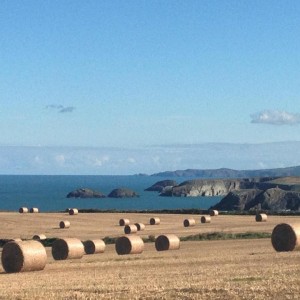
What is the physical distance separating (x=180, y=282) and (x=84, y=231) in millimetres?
39969

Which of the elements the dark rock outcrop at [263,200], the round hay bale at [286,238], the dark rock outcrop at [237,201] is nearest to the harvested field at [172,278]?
the round hay bale at [286,238]

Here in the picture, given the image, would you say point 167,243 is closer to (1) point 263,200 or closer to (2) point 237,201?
(1) point 263,200

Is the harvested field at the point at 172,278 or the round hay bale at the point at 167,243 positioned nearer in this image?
the harvested field at the point at 172,278

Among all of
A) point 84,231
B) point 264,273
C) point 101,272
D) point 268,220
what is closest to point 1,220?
point 84,231

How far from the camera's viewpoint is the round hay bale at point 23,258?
29344 millimetres

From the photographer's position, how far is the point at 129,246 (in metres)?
38.2

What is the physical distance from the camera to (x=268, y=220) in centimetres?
6869

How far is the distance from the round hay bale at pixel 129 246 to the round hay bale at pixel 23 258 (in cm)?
903

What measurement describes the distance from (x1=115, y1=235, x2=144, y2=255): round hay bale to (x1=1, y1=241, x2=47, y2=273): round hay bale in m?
9.03

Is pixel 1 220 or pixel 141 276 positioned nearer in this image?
pixel 141 276

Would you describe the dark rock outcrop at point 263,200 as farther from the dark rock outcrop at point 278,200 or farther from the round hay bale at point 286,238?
the round hay bale at point 286,238

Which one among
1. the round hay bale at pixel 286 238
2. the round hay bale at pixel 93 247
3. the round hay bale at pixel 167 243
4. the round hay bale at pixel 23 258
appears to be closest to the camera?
the round hay bale at pixel 23 258

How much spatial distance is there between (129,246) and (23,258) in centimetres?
988

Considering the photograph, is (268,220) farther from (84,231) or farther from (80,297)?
(80,297)
